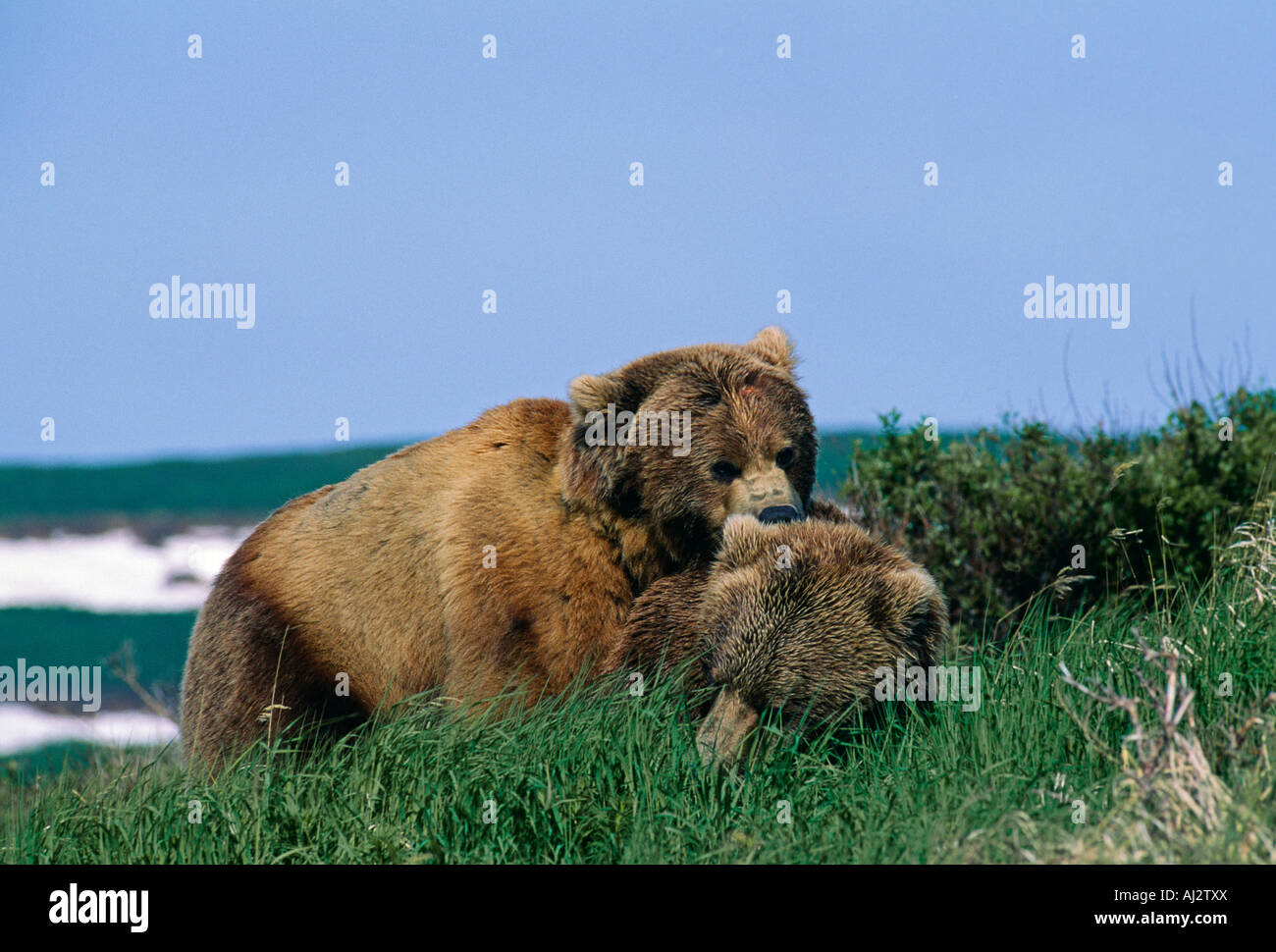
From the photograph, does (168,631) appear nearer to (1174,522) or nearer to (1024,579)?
(1024,579)

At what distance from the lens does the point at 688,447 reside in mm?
5602

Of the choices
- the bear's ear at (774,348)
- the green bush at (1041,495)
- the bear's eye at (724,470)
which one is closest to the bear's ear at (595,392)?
the bear's eye at (724,470)

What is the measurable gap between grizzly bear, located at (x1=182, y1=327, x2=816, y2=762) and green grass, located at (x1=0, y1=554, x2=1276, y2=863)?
1.48 ft

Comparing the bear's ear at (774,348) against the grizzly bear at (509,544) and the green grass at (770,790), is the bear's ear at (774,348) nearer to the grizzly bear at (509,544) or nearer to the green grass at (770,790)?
the grizzly bear at (509,544)

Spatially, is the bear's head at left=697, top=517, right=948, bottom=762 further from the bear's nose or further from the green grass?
the green grass

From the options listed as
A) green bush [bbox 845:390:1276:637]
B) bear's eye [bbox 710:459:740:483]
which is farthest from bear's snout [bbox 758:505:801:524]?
green bush [bbox 845:390:1276:637]

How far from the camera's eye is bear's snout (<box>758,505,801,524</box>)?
5375 millimetres

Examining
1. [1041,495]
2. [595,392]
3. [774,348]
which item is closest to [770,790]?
[595,392]

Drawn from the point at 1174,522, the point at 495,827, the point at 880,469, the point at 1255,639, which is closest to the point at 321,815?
the point at 495,827

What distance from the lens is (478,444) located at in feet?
20.5

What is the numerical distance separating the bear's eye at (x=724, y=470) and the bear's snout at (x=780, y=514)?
311 millimetres
